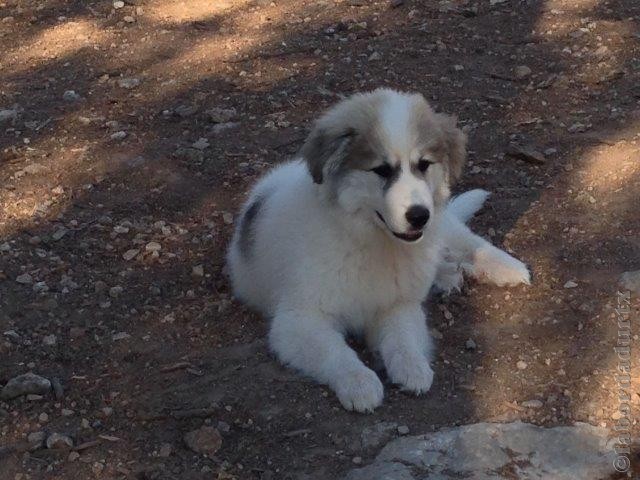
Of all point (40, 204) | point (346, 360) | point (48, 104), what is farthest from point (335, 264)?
point (48, 104)

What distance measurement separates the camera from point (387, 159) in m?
4.47

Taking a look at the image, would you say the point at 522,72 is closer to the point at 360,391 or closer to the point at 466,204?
the point at 466,204

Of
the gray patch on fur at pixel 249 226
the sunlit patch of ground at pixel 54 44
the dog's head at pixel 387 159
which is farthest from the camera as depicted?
the sunlit patch of ground at pixel 54 44

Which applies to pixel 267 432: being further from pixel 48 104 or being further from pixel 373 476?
pixel 48 104

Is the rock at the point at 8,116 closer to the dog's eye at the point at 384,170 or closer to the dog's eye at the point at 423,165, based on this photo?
the dog's eye at the point at 384,170

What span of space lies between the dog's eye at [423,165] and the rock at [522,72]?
3144 mm

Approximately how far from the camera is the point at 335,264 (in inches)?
186

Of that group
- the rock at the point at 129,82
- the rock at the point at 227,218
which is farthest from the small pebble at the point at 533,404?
the rock at the point at 129,82

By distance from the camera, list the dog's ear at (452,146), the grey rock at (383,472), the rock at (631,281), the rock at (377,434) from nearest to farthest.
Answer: the grey rock at (383,472) < the rock at (377,434) < the dog's ear at (452,146) < the rock at (631,281)

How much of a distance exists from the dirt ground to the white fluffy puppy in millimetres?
152

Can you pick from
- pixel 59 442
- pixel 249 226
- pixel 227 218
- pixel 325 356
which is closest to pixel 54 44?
pixel 227 218

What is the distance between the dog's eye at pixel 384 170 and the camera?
4.48 m

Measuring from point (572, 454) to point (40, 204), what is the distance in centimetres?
364

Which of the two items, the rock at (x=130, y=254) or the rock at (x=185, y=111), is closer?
the rock at (x=130, y=254)
